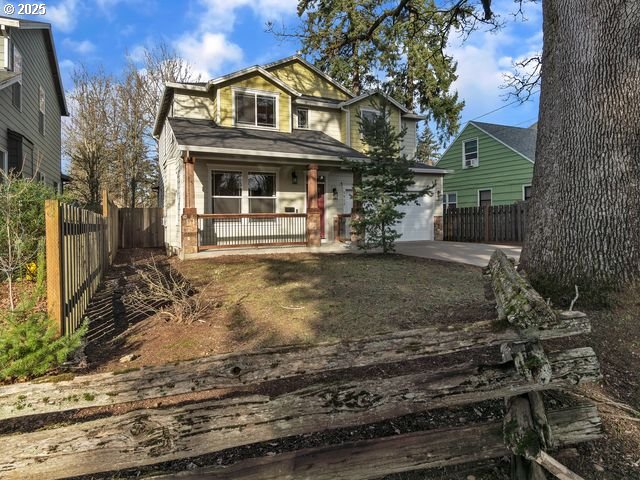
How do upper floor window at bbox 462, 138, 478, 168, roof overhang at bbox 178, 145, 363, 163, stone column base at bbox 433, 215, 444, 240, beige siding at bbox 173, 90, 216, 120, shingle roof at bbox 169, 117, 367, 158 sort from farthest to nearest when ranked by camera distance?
upper floor window at bbox 462, 138, 478, 168 → stone column base at bbox 433, 215, 444, 240 → beige siding at bbox 173, 90, 216, 120 → shingle roof at bbox 169, 117, 367, 158 → roof overhang at bbox 178, 145, 363, 163

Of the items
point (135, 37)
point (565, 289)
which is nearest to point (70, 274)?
point (565, 289)

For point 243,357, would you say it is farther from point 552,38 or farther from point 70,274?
point 552,38

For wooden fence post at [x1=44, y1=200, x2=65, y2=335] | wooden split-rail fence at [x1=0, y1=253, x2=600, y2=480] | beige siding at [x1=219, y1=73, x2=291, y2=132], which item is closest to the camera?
wooden split-rail fence at [x1=0, y1=253, x2=600, y2=480]

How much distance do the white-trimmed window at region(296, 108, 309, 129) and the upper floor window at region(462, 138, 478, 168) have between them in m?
10.6

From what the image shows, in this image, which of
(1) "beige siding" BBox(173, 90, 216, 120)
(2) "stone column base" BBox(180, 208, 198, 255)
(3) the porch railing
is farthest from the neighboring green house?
(2) "stone column base" BBox(180, 208, 198, 255)

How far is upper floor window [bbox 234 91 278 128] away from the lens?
14.2 m

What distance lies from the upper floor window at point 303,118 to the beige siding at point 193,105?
11.5ft

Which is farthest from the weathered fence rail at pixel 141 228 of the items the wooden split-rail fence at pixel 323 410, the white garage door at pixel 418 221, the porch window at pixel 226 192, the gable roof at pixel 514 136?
the gable roof at pixel 514 136

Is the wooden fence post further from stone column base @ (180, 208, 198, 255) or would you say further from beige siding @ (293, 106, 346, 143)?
beige siding @ (293, 106, 346, 143)

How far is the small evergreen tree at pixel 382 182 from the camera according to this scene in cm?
1112

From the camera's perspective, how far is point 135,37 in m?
24.7

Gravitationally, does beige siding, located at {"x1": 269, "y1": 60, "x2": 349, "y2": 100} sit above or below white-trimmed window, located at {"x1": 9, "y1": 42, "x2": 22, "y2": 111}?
above

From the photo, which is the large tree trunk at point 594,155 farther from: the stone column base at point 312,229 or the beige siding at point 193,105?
the beige siding at point 193,105

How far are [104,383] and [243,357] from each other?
2.25 ft
